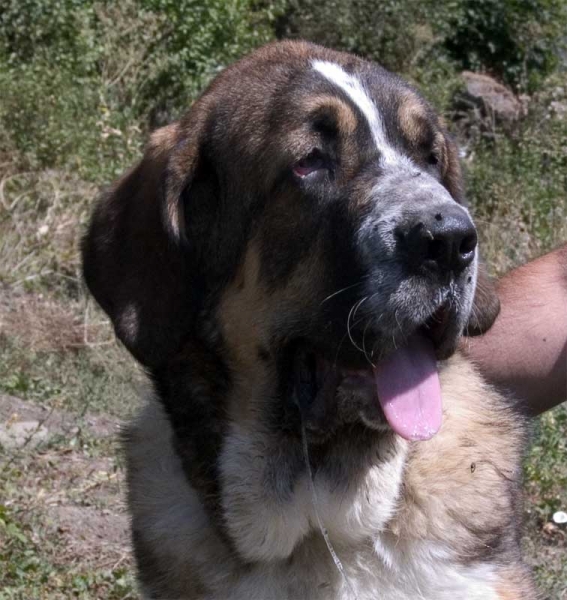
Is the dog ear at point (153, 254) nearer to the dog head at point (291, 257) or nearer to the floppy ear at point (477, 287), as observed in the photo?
the dog head at point (291, 257)

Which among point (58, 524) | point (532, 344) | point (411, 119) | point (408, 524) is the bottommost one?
point (58, 524)

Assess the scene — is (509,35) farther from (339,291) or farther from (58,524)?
(339,291)

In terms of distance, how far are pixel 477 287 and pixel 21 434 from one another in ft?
9.52

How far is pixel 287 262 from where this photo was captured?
10.7ft

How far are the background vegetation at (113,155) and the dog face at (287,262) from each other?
4.76 feet

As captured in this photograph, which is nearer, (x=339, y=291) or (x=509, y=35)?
(x=339, y=291)

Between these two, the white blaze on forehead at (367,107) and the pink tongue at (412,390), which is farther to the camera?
the white blaze on forehead at (367,107)

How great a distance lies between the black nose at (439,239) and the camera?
9.57 feet

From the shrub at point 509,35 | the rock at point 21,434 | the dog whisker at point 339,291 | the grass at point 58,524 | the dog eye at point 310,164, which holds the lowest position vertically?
the shrub at point 509,35

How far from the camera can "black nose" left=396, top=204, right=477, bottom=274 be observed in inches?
→ 115

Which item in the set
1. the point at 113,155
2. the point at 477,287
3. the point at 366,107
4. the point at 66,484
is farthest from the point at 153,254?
the point at 113,155

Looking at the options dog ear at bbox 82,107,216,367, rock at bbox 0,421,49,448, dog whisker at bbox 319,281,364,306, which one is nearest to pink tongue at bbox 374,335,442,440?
dog whisker at bbox 319,281,364,306

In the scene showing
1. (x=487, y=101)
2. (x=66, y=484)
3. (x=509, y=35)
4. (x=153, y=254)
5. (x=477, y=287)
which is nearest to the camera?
(x=153, y=254)

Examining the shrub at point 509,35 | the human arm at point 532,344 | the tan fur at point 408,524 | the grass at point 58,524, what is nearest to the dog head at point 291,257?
the tan fur at point 408,524
